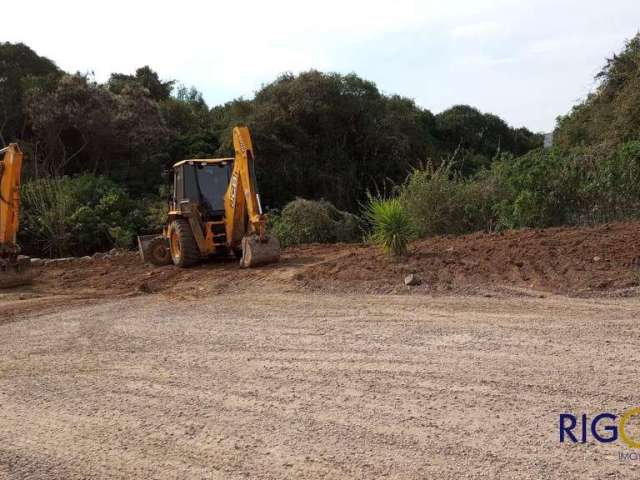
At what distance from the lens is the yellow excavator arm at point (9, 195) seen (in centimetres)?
1329

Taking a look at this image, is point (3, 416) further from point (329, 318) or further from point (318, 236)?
point (318, 236)

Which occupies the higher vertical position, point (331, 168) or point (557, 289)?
point (331, 168)

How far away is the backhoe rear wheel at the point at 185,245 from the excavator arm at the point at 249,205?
1.26 metres

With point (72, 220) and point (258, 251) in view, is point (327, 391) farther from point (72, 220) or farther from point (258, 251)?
point (72, 220)

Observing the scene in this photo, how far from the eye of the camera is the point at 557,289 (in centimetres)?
922

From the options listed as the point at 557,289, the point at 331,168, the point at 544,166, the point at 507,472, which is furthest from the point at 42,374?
the point at 331,168

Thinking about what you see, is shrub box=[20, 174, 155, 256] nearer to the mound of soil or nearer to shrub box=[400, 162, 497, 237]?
shrub box=[400, 162, 497, 237]

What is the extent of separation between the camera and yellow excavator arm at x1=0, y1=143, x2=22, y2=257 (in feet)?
43.6

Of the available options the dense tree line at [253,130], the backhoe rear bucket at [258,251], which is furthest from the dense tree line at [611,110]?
the backhoe rear bucket at [258,251]

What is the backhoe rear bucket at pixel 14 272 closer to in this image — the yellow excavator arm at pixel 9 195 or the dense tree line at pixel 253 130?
the yellow excavator arm at pixel 9 195

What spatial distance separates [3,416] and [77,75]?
24.3m

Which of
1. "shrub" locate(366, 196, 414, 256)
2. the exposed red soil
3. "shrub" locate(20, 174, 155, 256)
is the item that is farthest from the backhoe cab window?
"shrub" locate(20, 174, 155, 256)

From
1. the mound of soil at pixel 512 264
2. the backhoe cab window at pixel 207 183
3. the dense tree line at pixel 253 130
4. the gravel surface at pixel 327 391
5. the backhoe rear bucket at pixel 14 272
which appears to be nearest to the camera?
the gravel surface at pixel 327 391

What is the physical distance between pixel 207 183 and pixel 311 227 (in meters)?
5.07
